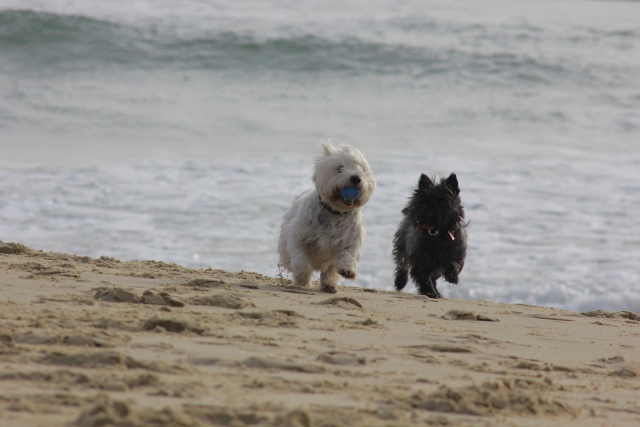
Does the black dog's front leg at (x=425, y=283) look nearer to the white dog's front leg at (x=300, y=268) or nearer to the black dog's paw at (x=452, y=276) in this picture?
the black dog's paw at (x=452, y=276)

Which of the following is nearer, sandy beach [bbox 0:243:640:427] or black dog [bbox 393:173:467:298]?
sandy beach [bbox 0:243:640:427]

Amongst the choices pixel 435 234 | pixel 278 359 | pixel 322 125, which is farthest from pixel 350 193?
pixel 322 125

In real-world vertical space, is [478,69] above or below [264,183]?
above

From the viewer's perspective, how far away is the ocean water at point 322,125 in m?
11.6

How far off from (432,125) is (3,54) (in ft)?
38.6

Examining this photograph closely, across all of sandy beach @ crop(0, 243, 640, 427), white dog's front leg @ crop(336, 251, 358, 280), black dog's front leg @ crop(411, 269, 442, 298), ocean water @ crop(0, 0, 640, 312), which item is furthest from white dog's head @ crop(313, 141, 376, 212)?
ocean water @ crop(0, 0, 640, 312)

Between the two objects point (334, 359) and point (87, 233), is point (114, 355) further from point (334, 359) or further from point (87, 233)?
point (87, 233)

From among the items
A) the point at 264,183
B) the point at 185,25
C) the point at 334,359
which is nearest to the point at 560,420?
the point at 334,359

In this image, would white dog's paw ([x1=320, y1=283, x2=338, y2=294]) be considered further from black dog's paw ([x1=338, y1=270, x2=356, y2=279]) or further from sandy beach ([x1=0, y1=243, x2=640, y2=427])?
sandy beach ([x1=0, y1=243, x2=640, y2=427])

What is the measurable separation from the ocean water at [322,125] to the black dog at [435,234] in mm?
1643

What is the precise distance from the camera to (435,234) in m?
8.60

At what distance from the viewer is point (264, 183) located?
15.0 metres

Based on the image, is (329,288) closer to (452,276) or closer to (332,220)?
(332,220)

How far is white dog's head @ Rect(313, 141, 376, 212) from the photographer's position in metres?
7.32
